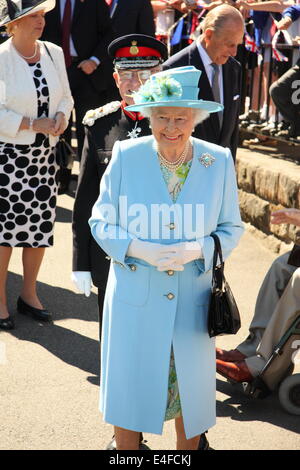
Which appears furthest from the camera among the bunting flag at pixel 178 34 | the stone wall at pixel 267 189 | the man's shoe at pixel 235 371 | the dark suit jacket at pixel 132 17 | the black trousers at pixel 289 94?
the bunting flag at pixel 178 34

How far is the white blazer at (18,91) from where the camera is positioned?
540 centimetres

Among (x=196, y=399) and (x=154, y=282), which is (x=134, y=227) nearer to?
(x=154, y=282)

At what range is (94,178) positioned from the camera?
4074mm

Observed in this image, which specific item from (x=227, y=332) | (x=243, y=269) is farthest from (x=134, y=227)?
(x=243, y=269)

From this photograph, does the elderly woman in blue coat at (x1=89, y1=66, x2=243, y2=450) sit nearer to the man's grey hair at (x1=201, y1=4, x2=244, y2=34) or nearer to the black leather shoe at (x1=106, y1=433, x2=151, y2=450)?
the black leather shoe at (x1=106, y1=433, x2=151, y2=450)

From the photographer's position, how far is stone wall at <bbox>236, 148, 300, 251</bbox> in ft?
23.1

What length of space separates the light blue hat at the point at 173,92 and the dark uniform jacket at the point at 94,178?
24.5 inches

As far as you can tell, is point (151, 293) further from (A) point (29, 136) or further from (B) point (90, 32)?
(B) point (90, 32)

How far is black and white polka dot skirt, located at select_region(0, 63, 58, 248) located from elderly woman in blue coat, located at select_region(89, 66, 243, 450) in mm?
2159

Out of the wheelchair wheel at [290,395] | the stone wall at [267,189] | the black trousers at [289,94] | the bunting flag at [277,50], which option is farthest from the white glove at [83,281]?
the bunting flag at [277,50]

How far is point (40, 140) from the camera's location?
220 inches

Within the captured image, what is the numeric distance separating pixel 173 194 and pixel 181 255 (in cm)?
27

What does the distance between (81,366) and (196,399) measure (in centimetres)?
171

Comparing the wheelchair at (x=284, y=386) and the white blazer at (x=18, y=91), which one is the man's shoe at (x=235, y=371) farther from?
the white blazer at (x=18, y=91)
